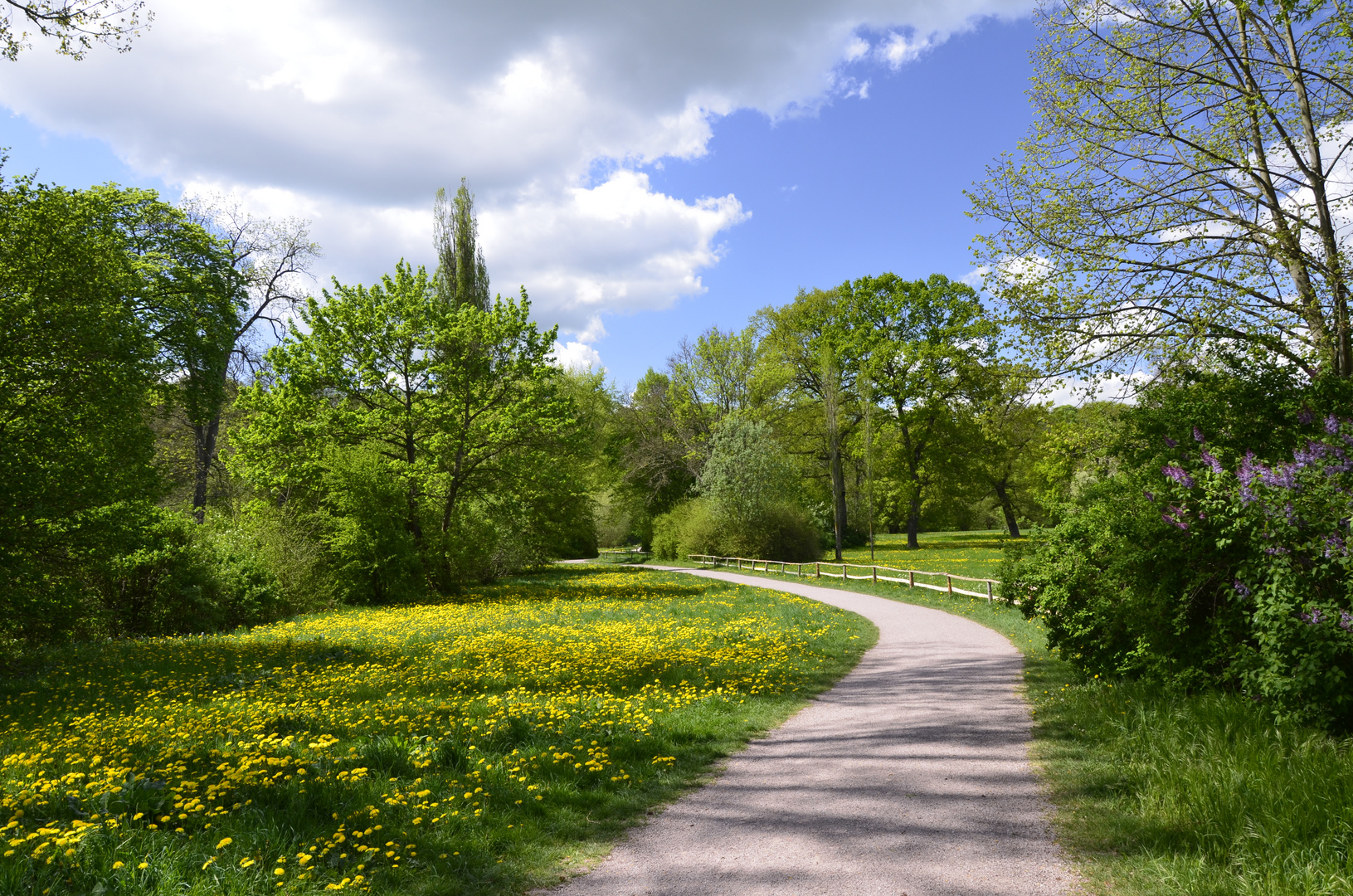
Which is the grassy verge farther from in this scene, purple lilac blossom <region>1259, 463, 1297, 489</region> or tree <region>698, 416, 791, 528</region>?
tree <region>698, 416, 791, 528</region>

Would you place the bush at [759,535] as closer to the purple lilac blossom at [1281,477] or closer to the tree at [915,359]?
the tree at [915,359]

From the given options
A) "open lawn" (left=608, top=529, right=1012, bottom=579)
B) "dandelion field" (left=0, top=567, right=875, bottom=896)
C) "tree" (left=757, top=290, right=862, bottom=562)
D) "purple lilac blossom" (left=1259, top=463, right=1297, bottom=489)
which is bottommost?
"open lawn" (left=608, top=529, right=1012, bottom=579)

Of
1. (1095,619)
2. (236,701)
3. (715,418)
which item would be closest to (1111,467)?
(1095,619)

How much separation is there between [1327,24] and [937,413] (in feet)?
109

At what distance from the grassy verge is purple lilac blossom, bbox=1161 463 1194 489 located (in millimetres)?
1893

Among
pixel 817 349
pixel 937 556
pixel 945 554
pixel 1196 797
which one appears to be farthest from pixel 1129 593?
pixel 817 349

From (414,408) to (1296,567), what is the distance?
74.7 feet

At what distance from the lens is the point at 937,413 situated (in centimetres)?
4153

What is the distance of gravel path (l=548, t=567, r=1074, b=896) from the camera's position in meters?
4.02

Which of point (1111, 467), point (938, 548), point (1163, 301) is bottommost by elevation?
point (938, 548)

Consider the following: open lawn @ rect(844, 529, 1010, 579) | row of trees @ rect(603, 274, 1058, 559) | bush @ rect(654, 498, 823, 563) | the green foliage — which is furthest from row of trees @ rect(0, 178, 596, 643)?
open lawn @ rect(844, 529, 1010, 579)

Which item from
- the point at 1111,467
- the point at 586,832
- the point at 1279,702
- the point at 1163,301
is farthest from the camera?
the point at 1111,467

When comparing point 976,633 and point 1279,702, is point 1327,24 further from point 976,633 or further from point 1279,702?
point 976,633

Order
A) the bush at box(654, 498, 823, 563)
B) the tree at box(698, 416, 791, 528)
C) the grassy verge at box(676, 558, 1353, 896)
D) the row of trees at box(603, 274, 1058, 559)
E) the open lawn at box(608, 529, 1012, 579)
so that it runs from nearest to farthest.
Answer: the grassy verge at box(676, 558, 1353, 896) → the open lawn at box(608, 529, 1012, 579) → the tree at box(698, 416, 791, 528) → the bush at box(654, 498, 823, 563) → the row of trees at box(603, 274, 1058, 559)
